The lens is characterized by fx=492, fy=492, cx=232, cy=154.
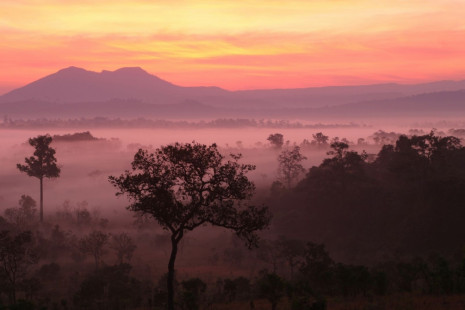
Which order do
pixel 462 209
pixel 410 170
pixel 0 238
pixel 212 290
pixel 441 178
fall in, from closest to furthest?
pixel 0 238, pixel 212 290, pixel 462 209, pixel 441 178, pixel 410 170

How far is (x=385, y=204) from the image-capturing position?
84500mm

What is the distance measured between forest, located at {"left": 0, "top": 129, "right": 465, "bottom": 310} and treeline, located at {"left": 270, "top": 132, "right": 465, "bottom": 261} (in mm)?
212

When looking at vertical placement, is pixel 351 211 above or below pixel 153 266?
above

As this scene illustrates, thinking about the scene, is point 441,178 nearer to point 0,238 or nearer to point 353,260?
point 353,260

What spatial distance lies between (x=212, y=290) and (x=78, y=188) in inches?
4858

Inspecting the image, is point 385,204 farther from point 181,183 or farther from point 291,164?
point 181,183

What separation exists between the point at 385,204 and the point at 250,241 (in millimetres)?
55133

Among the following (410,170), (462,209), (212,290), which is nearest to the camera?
(212,290)

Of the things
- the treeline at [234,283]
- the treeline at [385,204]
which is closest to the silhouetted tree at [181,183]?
the treeline at [234,283]

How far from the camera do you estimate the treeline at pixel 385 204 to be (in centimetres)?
7400

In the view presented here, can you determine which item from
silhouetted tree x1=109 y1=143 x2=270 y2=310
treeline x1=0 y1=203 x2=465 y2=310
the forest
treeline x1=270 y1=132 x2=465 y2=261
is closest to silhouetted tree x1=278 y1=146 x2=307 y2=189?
the forest

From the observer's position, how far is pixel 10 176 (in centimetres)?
19288

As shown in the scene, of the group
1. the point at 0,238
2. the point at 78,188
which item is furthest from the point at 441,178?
the point at 78,188

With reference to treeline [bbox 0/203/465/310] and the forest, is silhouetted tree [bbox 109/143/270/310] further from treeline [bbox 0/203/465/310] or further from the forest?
treeline [bbox 0/203/465/310]
